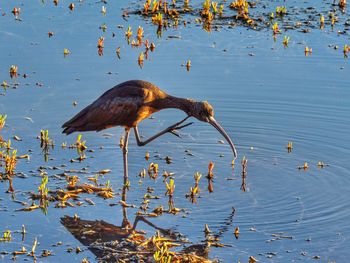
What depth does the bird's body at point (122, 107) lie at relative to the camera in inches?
454

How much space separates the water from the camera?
33.1 ft

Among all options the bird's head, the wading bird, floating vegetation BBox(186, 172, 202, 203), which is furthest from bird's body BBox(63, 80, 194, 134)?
floating vegetation BBox(186, 172, 202, 203)

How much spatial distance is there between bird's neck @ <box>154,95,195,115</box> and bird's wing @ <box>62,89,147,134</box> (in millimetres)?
234

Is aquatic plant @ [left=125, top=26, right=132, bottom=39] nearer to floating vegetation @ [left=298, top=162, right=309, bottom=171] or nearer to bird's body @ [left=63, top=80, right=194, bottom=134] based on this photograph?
bird's body @ [left=63, top=80, right=194, bottom=134]

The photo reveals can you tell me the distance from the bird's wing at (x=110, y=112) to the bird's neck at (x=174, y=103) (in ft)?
0.77

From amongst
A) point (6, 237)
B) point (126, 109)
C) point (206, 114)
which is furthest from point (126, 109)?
point (6, 237)

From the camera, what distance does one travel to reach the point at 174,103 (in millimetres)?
11766

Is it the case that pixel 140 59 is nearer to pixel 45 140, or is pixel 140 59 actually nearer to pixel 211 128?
pixel 211 128

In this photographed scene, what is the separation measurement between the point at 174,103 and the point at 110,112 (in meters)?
0.73

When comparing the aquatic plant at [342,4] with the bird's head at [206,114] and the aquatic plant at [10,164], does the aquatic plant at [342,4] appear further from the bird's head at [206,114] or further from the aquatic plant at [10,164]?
the aquatic plant at [10,164]

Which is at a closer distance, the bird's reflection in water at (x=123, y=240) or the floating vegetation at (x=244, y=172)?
the bird's reflection in water at (x=123, y=240)

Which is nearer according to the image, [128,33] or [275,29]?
[128,33]

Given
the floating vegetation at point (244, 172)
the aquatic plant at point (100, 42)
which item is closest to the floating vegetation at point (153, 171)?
the floating vegetation at point (244, 172)

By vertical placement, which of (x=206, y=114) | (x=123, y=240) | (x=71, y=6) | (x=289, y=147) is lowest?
(x=123, y=240)
